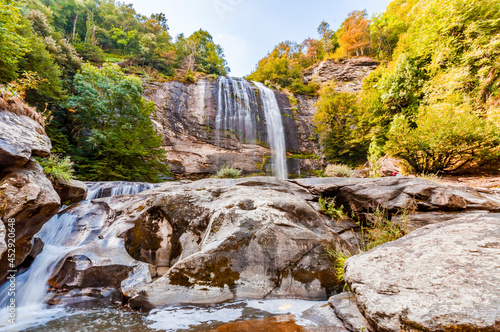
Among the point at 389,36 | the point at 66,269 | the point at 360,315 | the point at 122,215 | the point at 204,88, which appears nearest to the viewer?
the point at 360,315

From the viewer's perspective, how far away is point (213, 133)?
16.6m

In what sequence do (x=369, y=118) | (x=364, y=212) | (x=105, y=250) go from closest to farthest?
(x=105, y=250), (x=364, y=212), (x=369, y=118)

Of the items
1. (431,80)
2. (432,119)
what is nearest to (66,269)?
(432,119)

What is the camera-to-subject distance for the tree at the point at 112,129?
9.98 m

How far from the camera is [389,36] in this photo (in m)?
24.0

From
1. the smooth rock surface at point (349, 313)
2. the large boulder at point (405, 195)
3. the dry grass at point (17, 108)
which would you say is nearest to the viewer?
the smooth rock surface at point (349, 313)

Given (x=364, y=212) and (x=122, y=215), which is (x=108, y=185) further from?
(x=364, y=212)

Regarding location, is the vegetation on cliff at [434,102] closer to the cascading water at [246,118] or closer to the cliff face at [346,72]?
the cascading water at [246,118]

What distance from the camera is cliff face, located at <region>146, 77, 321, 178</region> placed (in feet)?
51.9

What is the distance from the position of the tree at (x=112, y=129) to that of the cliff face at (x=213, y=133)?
12.6 ft

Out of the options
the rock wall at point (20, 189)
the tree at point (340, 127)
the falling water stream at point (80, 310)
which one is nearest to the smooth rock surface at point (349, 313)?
the falling water stream at point (80, 310)

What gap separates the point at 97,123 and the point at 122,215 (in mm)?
8550

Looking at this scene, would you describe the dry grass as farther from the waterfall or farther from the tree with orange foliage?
the tree with orange foliage

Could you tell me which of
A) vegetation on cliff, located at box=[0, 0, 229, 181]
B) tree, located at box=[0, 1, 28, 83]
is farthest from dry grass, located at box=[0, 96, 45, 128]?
tree, located at box=[0, 1, 28, 83]
